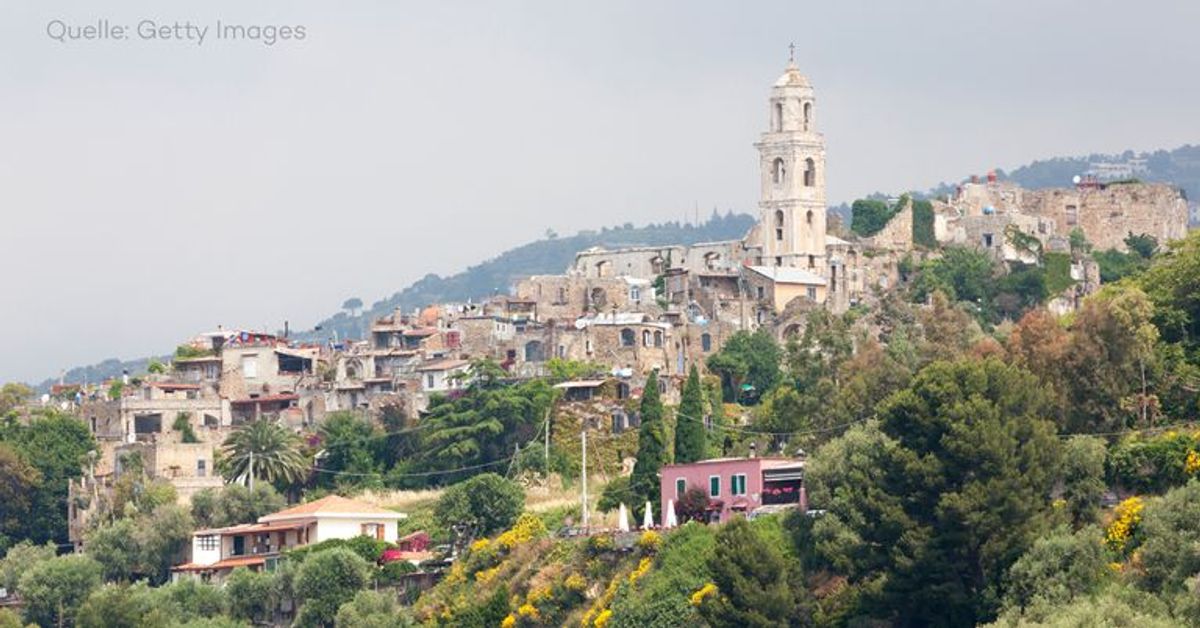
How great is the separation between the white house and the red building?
15657 millimetres

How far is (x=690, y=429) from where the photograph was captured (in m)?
89.3

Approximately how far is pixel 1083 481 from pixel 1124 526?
2.91 m

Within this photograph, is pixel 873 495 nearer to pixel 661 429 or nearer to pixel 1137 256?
pixel 661 429

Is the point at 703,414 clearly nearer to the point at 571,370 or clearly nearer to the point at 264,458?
the point at 571,370

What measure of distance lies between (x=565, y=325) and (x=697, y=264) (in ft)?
36.5

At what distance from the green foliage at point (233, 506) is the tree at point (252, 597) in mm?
7373

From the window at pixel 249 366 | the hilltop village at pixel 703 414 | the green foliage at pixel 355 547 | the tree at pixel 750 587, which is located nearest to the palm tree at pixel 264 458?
the hilltop village at pixel 703 414

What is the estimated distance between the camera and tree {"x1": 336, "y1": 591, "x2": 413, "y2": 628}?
8588 cm

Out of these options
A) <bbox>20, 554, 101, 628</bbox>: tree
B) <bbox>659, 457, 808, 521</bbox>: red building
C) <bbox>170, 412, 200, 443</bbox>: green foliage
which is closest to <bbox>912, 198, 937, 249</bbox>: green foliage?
<bbox>170, 412, 200, 443</bbox>: green foliage

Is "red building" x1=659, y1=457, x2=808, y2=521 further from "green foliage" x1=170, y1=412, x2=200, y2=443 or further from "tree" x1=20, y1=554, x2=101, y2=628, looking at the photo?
"green foliage" x1=170, y1=412, x2=200, y2=443

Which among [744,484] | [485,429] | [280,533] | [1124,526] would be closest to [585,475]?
[485,429]

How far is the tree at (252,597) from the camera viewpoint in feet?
302

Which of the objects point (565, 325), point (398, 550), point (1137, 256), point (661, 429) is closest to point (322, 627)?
point (398, 550)

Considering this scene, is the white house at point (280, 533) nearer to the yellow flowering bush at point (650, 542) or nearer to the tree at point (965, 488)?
the yellow flowering bush at point (650, 542)
